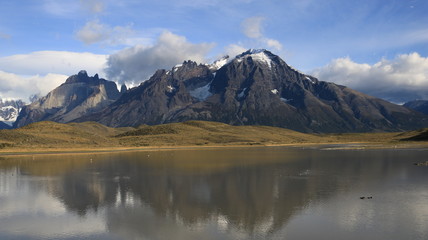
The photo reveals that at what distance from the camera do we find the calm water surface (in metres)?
32.2

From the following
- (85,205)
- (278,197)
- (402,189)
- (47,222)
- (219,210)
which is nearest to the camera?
(47,222)

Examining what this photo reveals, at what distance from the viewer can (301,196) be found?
1877 inches

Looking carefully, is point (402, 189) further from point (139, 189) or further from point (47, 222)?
point (47, 222)

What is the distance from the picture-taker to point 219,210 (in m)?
40.4

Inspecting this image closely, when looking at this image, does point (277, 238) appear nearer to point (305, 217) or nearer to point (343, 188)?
point (305, 217)

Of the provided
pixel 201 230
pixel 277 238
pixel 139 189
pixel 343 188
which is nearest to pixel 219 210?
pixel 201 230

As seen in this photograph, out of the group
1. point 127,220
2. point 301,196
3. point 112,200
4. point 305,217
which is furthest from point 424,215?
point 112,200

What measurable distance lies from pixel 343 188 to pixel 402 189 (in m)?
7.85

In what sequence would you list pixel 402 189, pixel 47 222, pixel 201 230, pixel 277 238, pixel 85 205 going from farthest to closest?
pixel 402 189, pixel 85 205, pixel 47 222, pixel 201 230, pixel 277 238

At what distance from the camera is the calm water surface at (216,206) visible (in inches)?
1267

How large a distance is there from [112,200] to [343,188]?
1255 inches

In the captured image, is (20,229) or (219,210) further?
(219,210)

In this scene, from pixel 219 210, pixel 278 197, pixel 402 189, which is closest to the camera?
pixel 219 210

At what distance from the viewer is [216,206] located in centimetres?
4244
